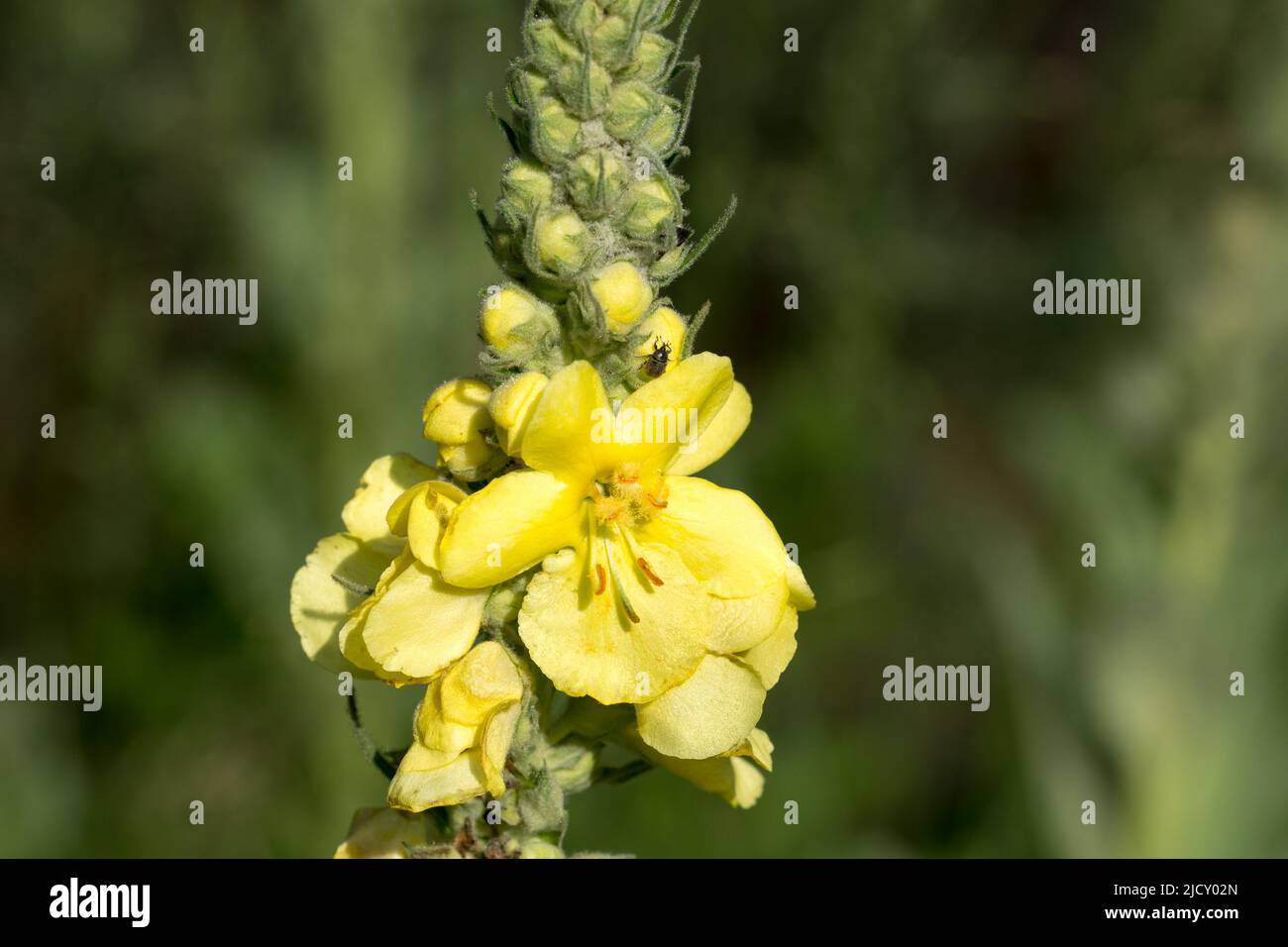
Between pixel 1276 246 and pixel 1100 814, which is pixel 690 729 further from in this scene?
pixel 1276 246

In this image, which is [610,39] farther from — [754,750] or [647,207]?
[754,750]

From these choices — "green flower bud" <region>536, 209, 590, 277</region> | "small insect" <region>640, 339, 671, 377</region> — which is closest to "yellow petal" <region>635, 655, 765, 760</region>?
"small insect" <region>640, 339, 671, 377</region>

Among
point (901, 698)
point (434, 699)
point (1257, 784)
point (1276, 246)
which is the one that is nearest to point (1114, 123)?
point (1276, 246)

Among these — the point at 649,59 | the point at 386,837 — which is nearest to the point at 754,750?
the point at 386,837

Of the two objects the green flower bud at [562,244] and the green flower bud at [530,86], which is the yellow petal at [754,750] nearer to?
the green flower bud at [562,244]

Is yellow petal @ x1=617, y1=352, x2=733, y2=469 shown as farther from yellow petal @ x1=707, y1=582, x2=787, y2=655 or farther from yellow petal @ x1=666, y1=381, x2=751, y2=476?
yellow petal @ x1=707, y1=582, x2=787, y2=655

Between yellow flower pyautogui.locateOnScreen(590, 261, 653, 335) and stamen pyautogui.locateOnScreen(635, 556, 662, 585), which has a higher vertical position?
yellow flower pyautogui.locateOnScreen(590, 261, 653, 335)

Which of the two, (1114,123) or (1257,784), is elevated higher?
(1114,123)
